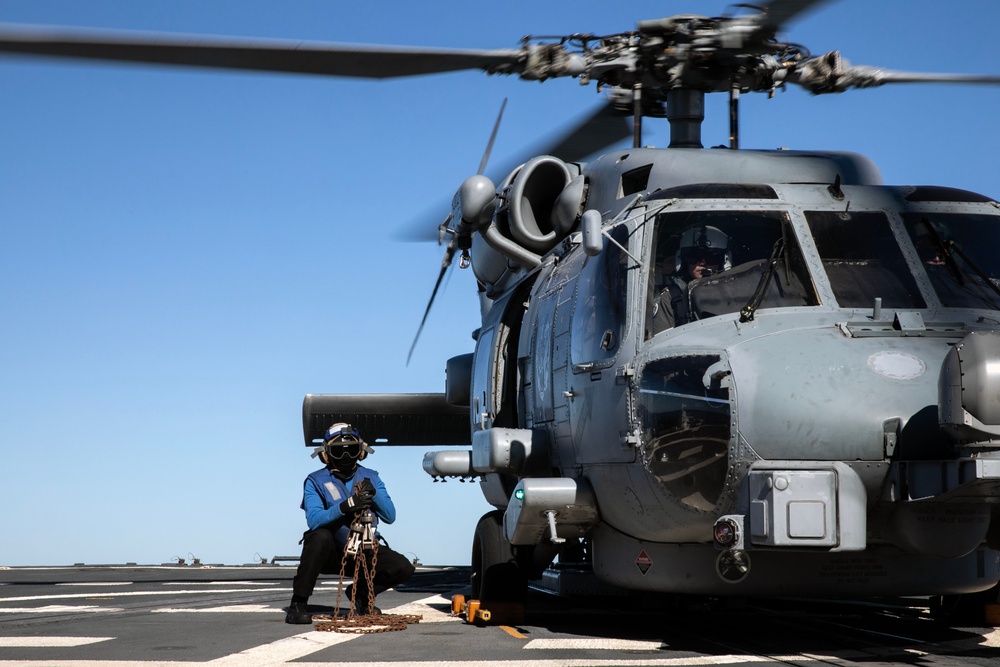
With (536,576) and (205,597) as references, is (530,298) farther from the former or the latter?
(205,597)

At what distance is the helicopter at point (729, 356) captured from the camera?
679cm

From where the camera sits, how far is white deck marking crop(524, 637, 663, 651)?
25.6ft

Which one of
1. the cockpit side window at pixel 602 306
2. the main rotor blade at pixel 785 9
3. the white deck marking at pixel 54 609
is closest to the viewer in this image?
the main rotor blade at pixel 785 9

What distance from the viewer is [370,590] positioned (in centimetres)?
979

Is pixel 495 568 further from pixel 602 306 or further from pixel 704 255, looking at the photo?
pixel 704 255

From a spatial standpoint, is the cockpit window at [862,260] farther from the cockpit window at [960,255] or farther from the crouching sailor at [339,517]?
the crouching sailor at [339,517]

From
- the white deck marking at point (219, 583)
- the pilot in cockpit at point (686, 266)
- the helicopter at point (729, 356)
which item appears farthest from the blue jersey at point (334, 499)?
the white deck marking at point (219, 583)

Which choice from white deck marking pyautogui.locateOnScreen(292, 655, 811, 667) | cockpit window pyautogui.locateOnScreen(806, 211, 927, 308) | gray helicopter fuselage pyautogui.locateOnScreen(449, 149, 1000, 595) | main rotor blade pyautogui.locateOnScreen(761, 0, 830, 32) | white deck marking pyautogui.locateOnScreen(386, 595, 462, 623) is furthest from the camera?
white deck marking pyautogui.locateOnScreen(386, 595, 462, 623)

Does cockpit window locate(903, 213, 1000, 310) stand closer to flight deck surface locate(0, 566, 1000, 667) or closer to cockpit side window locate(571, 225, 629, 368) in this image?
cockpit side window locate(571, 225, 629, 368)

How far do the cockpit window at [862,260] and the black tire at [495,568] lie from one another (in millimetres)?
3518

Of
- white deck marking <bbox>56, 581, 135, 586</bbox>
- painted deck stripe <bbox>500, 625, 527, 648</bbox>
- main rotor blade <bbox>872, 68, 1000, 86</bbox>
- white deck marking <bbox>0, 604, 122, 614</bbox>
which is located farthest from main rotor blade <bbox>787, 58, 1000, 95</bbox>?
white deck marking <bbox>56, 581, 135, 586</bbox>

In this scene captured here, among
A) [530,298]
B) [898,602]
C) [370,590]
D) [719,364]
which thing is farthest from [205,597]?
[719,364]

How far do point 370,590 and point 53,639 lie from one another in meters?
2.37

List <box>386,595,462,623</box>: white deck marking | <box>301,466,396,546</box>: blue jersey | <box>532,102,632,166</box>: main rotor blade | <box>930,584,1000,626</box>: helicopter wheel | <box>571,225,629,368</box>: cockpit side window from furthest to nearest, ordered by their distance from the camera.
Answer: <box>532,102,632,166</box>: main rotor blade, <box>301,466,396,546</box>: blue jersey, <box>386,595,462,623</box>: white deck marking, <box>930,584,1000,626</box>: helicopter wheel, <box>571,225,629,368</box>: cockpit side window
